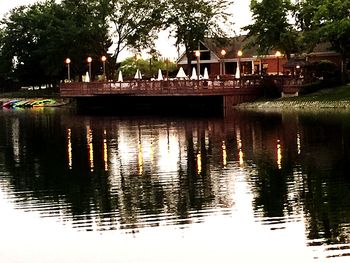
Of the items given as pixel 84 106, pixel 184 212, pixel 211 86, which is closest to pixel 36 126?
pixel 211 86

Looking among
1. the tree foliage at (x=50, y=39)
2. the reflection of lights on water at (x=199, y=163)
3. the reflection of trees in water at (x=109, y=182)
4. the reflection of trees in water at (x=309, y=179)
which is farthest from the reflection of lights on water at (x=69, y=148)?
the tree foliage at (x=50, y=39)

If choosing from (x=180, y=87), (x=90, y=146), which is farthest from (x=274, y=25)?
(x=90, y=146)

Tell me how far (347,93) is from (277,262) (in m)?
48.3

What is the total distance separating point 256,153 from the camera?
3130 centimetres

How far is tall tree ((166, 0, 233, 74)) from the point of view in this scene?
8325 cm

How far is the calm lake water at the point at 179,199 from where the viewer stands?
15430 mm

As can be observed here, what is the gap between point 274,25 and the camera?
6938 cm

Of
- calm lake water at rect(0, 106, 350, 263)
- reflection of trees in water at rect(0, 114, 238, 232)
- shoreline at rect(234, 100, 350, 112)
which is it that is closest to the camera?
calm lake water at rect(0, 106, 350, 263)

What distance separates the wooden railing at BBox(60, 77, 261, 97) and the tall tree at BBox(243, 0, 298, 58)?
6.26m

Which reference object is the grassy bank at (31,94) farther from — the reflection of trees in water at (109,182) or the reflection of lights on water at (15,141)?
the reflection of trees in water at (109,182)

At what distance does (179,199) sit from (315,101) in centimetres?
4210

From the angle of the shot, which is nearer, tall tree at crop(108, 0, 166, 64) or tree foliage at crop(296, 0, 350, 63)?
tree foliage at crop(296, 0, 350, 63)

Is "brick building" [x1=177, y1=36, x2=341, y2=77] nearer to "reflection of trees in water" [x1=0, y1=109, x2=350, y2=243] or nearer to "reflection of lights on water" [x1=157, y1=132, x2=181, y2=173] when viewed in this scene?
"reflection of trees in water" [x1=0, y1=109, x2=350, y2=243]

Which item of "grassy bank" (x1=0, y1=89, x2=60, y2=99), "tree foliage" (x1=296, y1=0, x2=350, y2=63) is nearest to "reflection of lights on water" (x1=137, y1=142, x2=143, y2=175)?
"tree foliage" (x1=296, y1=0, x2=350, y2=63)
